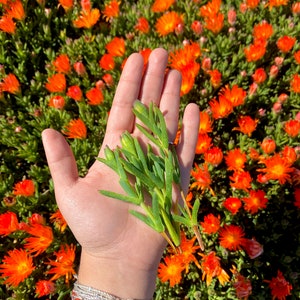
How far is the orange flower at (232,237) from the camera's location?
138 centimetres

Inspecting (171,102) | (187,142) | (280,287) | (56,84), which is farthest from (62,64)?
(280,287)

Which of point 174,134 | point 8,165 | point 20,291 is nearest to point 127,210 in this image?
point 174,134

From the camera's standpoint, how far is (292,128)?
1530 millimetres

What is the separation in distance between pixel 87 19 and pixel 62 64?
0.27 metres

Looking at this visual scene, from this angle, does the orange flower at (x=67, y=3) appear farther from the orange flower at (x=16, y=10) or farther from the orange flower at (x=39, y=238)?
the orange flower at (x=39, y=238)

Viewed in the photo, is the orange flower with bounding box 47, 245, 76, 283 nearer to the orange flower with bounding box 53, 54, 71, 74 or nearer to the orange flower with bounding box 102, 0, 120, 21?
the orange flower with bounding box 53, 54, 71, 74

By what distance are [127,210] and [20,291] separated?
0.57 m

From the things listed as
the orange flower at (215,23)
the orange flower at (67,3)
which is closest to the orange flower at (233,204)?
the orange flower at (215,23)

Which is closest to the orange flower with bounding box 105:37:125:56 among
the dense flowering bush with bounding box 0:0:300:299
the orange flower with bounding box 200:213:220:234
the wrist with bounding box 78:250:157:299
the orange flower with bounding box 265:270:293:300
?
the dense flowering bush with bounding box 0:0:300:299

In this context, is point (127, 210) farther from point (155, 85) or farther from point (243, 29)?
point (243, 29)

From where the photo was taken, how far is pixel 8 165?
1.73m

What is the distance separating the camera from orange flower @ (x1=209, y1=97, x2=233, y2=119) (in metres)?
1.53

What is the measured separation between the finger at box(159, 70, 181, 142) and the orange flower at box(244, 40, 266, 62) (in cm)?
46

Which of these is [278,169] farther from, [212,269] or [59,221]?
[59,221]
